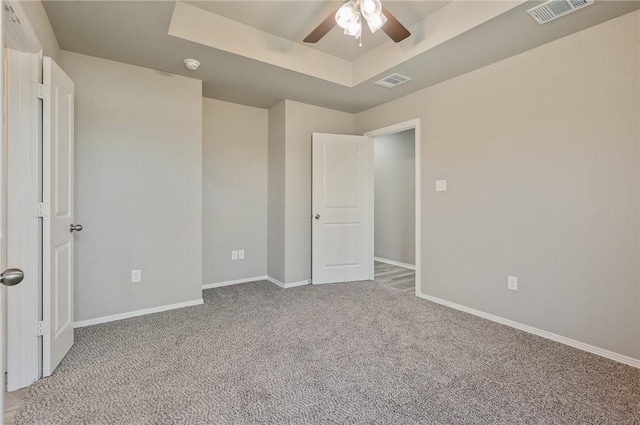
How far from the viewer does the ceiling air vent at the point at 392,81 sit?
3.18m

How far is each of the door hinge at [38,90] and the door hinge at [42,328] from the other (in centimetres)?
140

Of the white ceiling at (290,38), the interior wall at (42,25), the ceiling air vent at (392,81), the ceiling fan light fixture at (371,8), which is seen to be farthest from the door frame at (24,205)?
the ceiling air vent at (392,81)

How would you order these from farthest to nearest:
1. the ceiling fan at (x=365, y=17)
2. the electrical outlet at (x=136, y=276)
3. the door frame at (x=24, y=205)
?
the electrical outlet at (x=136, y=276), the ceiling fan at (x=365, y=17), the door frame at (x=24, y=205)

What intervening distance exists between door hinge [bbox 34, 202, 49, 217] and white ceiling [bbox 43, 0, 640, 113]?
1.35 m

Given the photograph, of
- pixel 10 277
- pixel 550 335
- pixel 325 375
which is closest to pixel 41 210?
pixel 10 277

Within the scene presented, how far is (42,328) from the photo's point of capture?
1.91 meters

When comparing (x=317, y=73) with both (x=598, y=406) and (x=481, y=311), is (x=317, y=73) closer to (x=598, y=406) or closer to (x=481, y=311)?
(x=481, y=311)

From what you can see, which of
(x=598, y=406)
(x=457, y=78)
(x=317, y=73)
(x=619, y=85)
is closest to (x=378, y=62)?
(x=317, y=73)

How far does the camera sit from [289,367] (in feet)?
6.72

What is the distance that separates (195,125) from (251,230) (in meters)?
1.60

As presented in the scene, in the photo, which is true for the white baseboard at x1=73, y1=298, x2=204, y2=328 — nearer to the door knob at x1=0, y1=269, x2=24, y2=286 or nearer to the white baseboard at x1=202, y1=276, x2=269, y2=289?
the white baseboard at x1=202, y1=276, x2=269, y2=289

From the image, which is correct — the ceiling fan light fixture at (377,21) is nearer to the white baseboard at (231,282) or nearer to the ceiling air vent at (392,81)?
the ceiling air vent at (392,81)

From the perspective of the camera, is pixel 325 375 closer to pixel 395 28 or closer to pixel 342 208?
pixel 395 28

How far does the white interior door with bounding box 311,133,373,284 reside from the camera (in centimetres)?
402
